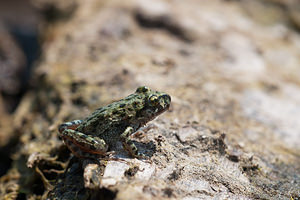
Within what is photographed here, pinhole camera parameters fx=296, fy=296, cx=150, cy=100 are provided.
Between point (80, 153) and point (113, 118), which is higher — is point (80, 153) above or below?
below

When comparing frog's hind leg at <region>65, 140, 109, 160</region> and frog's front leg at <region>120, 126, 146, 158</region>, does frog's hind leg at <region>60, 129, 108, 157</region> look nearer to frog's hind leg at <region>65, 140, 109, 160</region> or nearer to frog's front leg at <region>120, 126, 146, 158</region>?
frog's hind leg at <region>65, 140, 109, 160</region>

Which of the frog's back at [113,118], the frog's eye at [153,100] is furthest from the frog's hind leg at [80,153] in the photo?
the frog's eye at [153,100]

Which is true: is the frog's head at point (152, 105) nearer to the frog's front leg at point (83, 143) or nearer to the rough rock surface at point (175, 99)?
the rough rock surface at point (175, 99)

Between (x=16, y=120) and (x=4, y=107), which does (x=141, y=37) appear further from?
(x=4, y=107)

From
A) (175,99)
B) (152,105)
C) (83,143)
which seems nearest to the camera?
→ (83,143)

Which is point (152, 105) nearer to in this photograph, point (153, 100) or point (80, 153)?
point (153, 100)

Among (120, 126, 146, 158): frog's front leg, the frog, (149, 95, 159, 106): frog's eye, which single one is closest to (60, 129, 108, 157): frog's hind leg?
the frog

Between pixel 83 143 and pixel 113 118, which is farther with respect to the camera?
pixel 113 118

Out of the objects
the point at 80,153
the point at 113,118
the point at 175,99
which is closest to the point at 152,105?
the point at 113,118
